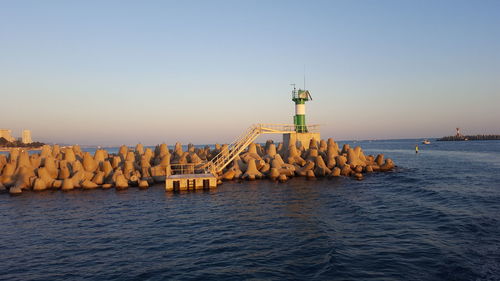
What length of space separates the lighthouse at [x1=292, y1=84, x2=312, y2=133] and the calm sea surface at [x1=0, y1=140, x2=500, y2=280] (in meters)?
17.9

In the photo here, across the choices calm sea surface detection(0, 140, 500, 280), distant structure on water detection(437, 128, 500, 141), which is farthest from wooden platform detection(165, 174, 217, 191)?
distant structure on water detection(437, 128, 500, 141)

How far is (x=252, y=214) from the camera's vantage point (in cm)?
1909

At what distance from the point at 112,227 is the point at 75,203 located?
26.5 ft

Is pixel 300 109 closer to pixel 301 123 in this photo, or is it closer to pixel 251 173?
pixel 301 123


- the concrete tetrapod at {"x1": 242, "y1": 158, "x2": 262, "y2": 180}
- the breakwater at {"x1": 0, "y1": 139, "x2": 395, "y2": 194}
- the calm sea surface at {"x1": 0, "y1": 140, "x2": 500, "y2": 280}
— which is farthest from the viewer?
the concrete tetrapod at {"x1": 242, "y1": 158, "x2": 262, "y2": 180}

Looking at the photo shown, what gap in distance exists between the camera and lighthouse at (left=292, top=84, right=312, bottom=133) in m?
43.0

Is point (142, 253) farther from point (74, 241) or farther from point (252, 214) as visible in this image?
point (252, 214)

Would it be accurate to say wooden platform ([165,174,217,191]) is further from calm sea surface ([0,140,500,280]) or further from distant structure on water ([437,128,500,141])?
distant structure on water ([437,128,500,141])

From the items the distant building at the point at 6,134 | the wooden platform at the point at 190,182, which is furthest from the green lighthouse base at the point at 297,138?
the distant building at the point at 6,134

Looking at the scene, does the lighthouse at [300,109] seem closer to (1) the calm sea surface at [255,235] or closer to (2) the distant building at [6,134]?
(1) the calm sea surface at [255,235]

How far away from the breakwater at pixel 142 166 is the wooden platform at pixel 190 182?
2.98 metres

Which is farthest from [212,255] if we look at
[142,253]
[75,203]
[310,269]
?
[75,203]

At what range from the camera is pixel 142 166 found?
33000 mm

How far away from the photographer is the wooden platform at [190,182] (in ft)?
90.5
